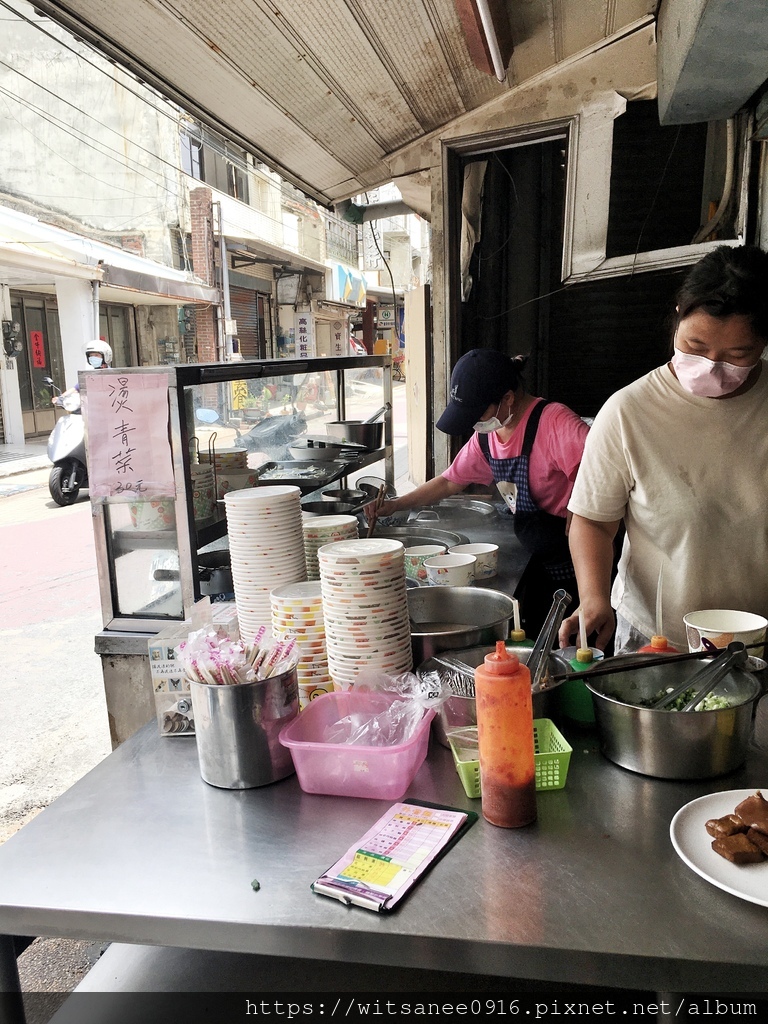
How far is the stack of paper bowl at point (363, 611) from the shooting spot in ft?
5.10

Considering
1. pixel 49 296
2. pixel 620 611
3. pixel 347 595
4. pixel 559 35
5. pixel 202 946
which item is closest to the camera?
pixel 202 946

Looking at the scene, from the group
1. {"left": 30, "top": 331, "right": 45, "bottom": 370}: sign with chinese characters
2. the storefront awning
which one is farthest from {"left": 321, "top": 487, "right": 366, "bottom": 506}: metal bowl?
{"left": 30, "top": 331, "right": 45, "bottom": 370}: sign with chinese characters

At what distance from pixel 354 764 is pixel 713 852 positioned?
61 centimetres

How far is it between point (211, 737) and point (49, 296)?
648 inches

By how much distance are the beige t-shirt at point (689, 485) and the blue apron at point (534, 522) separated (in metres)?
0.98

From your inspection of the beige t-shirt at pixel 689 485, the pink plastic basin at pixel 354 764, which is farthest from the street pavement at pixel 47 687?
the beige t-shirt at pixel 689 485

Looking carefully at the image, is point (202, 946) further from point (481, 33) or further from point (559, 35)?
point (559, 35)

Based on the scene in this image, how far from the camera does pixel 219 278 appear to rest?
17328mm

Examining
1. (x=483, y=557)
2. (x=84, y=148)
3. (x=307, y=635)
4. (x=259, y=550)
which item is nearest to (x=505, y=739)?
(x=307, y=635)

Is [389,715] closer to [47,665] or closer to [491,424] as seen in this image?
[491,424]

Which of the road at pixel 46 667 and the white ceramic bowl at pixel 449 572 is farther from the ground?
the white ceramic bowl at pixel 449 572

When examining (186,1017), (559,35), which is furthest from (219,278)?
(186,1017)

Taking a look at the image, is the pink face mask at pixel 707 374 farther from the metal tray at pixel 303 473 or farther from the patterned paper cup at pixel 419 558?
the metal tray at pixel 303 473

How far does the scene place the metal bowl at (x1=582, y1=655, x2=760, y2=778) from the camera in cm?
134
